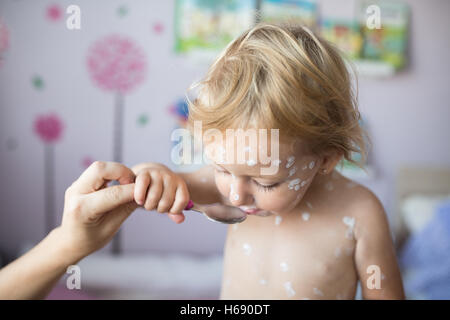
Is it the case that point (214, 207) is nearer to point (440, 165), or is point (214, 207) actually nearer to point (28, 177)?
point (28, 177)

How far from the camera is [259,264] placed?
26.1 inches

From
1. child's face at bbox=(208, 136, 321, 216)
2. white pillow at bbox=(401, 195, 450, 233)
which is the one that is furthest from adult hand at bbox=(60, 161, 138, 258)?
white pillow at bbox=(401, 195, 450, 233)

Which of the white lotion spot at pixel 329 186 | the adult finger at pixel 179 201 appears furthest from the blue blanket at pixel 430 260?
the adult finger at pixel 179 201

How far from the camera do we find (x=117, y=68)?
1.63 meters

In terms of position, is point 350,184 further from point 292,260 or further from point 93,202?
point 93,202

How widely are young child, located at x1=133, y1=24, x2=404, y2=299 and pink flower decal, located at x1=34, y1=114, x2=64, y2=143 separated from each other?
45.9 inches

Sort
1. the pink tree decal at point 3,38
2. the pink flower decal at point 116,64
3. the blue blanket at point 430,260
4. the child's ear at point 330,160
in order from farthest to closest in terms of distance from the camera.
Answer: the pink flower decal at point 116,64 → the pink tree decal at point 3,38 → the blue blanket at point 430,260 → the child's ear at point 330,160

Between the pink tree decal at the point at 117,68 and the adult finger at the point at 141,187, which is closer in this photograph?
the adult finger at the point at 141,187

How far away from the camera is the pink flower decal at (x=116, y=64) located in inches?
62.4

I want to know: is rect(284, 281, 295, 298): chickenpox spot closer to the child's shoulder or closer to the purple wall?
the child's shoulder

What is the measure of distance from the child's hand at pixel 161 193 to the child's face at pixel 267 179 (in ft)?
0.22

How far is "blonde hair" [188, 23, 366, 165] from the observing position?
48 centimetres

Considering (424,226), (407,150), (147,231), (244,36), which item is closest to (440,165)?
(407,150)

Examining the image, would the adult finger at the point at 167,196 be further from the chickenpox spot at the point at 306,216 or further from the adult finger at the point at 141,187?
the chickenpox spot at the point at 306,216
